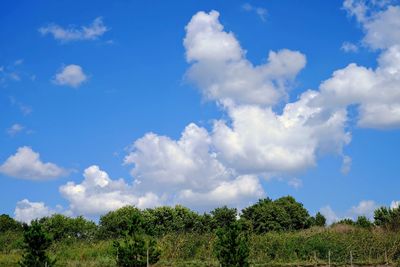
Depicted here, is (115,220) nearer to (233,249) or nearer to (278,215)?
(278,215)

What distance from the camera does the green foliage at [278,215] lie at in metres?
65.8

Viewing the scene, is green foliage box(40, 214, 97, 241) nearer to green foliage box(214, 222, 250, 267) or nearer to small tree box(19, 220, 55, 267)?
Result: small tree box(19, 220, 55, 267)

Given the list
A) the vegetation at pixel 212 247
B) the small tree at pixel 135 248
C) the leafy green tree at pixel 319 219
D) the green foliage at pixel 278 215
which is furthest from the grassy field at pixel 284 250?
the leafy green tree at pixel 319 219

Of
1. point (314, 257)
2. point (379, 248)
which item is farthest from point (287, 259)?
point (379, 248)

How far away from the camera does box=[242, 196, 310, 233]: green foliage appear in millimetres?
65750

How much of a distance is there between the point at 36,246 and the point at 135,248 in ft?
18.4

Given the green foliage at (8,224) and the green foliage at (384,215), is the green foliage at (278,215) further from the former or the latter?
the green foliage at (8,224)

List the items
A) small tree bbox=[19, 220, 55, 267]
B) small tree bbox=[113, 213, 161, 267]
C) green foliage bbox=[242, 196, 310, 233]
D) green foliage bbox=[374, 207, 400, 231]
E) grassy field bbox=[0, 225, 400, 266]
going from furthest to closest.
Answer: green foliage bbox=[242, 196, 310, 233] < green foliage bbox=[374, 207, 400, 231] < grassy field bbox=[0, 225, 400, 266] < small tree bbox=[113, 213, 161, 267] < small tree bbox=[19, 220, 55, 267]

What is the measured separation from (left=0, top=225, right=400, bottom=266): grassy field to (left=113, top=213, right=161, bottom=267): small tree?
17.9 feet

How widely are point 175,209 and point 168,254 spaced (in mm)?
32412

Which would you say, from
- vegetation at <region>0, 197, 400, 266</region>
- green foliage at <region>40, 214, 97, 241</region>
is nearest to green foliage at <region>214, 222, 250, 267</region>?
vegetation at <region>0, 197, 400, 266</region>

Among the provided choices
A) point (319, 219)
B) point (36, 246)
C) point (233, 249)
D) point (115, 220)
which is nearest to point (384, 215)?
point (319, 219)

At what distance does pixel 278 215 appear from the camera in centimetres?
6638

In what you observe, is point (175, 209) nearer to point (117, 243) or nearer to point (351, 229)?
point (351, 229)
